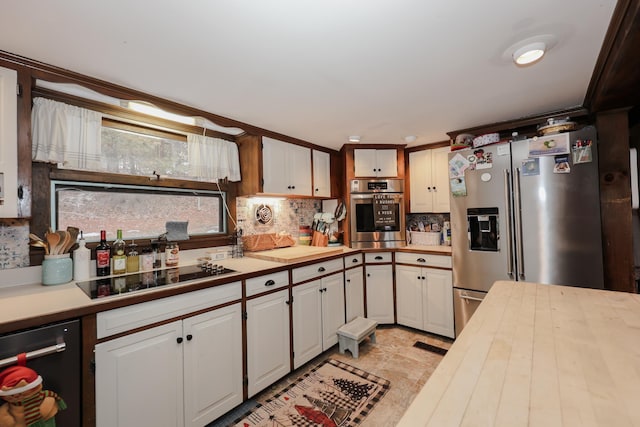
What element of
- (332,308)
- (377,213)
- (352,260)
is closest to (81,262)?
(332,308)

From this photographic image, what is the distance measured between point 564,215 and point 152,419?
2.99 meters

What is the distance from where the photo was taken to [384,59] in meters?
1.47

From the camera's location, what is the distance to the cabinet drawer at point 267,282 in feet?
6.13

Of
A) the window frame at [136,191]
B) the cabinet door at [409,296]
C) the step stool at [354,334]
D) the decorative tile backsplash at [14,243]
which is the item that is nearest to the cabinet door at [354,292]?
the step stool at [354,334]

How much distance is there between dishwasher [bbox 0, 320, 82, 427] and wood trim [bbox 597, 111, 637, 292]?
329 cm

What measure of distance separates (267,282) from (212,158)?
1.19 meters

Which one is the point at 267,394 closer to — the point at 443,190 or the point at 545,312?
the point at 545,312

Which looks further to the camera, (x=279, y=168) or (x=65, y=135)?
(x=279, y=168)

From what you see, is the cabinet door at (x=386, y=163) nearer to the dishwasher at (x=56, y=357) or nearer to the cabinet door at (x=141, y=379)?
the cabinet door at (x=141, y=379)

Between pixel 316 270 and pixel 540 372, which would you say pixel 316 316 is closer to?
pixel 316 270

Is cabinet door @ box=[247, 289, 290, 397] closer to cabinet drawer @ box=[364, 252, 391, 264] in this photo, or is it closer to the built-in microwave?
cabinet drawer @ box=[364, 252, 391, 264]

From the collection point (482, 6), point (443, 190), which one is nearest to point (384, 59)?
point (482, 6)

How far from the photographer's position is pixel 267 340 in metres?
1.95

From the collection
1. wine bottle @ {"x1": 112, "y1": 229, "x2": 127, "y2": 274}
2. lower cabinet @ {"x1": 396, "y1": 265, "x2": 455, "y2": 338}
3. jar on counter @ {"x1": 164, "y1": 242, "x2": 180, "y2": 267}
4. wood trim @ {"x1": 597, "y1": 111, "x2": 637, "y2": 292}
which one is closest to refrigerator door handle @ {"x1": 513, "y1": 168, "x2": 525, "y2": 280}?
wood trim @ {"x1": 597, "y1": 111, "x2": 637, "y2": 292}
